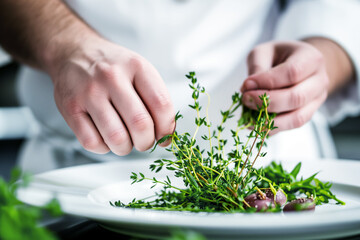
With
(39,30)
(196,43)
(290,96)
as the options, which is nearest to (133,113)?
(290,96)

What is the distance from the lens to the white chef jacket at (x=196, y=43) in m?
1.12

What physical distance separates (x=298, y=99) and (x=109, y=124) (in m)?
0.43

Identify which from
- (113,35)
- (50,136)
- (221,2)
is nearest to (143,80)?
(113,35)

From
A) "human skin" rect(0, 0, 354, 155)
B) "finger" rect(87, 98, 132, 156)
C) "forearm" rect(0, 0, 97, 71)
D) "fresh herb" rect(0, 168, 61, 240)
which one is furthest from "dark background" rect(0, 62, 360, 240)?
"fresh herb" rect(0, 168, 61, 240)

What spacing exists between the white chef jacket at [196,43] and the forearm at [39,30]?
0.15 meters

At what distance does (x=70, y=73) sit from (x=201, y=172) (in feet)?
0.99

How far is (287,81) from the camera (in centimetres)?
76

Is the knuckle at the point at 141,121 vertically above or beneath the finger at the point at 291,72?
beneath

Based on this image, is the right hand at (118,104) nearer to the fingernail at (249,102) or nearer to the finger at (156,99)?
the finger at (156,99)

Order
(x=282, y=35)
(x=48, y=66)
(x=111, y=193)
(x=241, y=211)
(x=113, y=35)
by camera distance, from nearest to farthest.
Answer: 1. (x=241, y=211)
2. (x=111, y=193)
3. (x=48, y=66)
4. (x=113, y=35)
5. (x=282, y=35)

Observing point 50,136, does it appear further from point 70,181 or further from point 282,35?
point 282,35

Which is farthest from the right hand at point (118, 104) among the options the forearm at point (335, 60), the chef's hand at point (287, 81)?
the forearm at point (335, 60)

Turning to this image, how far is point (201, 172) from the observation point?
56 cm

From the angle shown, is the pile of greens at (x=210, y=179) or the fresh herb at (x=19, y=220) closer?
the fresh herb at (x=19, y=220)
